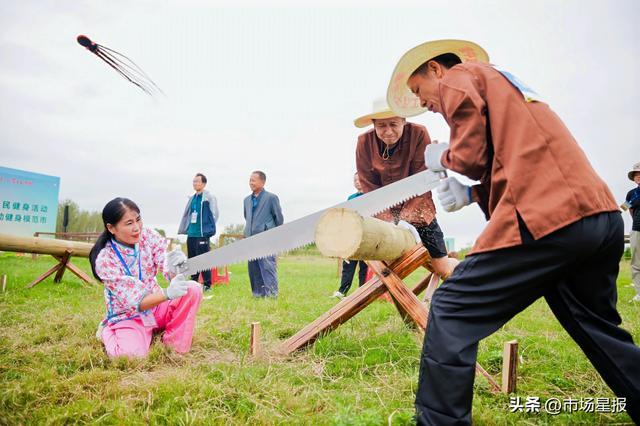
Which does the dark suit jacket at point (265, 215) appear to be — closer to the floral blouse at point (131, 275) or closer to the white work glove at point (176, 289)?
the floral blouse at point (131, 275)

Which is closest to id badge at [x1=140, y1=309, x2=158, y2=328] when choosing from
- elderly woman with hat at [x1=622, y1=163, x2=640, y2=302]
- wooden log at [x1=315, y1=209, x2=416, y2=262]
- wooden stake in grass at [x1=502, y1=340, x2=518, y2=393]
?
wooden log at [x1=315, y1=209, x2=416, y2=262]

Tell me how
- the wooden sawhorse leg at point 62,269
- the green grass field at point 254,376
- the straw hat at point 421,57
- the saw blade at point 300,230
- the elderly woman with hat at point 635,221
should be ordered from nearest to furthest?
the green grass field at point 254,376 < the straw hat at point 421,57 < the saw blade at point 300,230 < the elderly woman with hat at point 635,221 < the wooden sawhorse leg at point 62,269

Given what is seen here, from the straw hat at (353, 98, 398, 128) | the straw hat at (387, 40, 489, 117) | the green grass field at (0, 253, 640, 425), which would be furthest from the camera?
the straw hat at (353, 98, 398, 128)

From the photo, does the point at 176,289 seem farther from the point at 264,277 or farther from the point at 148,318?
the point at 264,277

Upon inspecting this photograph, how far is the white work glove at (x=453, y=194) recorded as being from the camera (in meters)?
2.47

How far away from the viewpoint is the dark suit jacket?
793 cm

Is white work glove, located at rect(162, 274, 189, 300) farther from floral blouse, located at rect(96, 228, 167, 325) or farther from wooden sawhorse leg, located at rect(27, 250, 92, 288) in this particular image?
wooden sawhorse leg, located at rect(27, 250, 92, 288)

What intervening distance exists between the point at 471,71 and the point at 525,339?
312cm

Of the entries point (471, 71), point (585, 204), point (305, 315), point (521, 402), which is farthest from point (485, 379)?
point (305, 315)

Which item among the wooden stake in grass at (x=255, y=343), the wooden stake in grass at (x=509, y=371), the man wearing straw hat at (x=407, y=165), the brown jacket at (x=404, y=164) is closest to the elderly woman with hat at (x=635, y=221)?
the man wearing straw hat at (x=407, y=165)

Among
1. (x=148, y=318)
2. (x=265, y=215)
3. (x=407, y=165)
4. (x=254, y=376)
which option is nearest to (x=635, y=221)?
(x=407, y=165)

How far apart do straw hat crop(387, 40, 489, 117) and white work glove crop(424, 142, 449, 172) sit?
A: 470 millimetres

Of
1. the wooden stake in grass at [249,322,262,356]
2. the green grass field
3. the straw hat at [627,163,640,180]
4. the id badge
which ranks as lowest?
the green grass field

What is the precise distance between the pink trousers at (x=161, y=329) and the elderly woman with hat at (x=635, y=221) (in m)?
7.37
